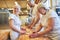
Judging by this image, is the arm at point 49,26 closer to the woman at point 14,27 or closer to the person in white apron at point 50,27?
the person in white apron at point 50,27

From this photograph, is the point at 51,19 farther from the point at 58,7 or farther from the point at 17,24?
the point at 58,7

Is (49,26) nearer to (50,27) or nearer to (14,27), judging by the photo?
(50,27)

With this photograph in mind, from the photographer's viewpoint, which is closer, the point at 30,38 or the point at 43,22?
the point at 30,38

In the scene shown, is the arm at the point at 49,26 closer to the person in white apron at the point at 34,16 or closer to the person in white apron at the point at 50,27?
the person in white apron at the point at 50,27

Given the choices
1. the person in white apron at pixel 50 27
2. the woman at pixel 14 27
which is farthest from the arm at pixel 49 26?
the woman at pixel 14 27

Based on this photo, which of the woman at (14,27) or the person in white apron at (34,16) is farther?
the person in white apron at (34,16)

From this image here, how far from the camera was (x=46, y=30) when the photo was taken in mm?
1351

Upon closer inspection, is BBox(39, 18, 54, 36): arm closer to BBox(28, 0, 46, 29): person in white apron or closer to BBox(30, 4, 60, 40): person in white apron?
BBox(30, 4, 60, 40): person in white apron

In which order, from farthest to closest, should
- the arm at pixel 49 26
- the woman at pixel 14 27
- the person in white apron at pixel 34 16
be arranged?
the person in white apron at pixel 34 16, the woman at pixel 14 27, the arm at pixel 49 26

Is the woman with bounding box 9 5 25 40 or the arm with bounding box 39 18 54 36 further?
the woman with bounding box 9 5 25 40

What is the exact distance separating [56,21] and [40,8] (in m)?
0.20

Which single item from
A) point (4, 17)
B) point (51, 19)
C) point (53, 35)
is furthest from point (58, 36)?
point (4, 17)

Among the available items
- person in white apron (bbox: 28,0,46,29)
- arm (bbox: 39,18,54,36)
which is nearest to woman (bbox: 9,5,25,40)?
person in white apron (bbox: 28,0,46,29)

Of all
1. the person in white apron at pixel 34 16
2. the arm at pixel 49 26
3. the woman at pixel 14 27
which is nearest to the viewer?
the arm at pixel 49 26
